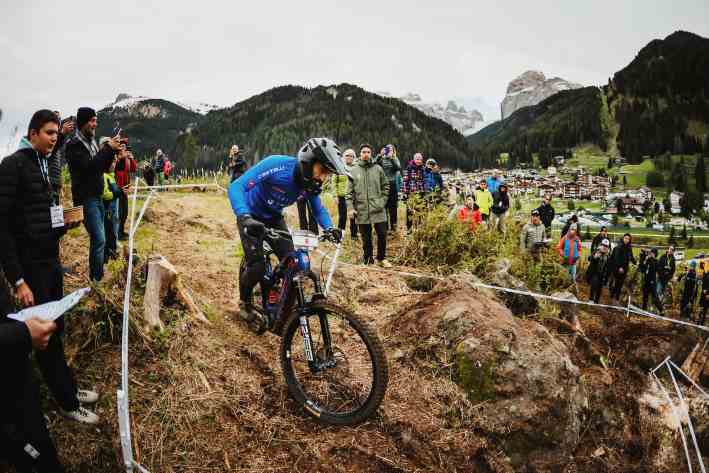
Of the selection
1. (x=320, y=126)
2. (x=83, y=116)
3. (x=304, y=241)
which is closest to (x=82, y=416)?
(x=304, y=241)

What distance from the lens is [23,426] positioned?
6.84 ft

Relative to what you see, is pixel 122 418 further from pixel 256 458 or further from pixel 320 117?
pixel 320 117

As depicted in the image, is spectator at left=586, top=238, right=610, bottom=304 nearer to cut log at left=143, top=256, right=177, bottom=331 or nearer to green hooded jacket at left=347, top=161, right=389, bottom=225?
green hooded jacket at left=347, top=161, right=389, bottom=225

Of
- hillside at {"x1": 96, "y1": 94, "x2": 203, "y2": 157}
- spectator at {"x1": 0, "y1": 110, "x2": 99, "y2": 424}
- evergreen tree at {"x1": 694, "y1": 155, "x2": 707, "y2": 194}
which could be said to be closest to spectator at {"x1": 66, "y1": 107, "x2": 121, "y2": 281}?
spectator at {"x1": 0, "y1": 110, "x2": 99, "y2": 424}

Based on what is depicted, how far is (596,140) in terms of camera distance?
14288 centimetres

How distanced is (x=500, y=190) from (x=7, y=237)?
34.8 ft

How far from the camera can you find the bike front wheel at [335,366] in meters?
3.00

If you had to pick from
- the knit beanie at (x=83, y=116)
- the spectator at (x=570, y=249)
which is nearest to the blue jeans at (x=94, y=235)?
the knit beanie at (x=83, y=116)

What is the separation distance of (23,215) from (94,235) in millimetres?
1929

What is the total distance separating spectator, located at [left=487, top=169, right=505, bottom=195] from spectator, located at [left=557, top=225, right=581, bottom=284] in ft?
7.32

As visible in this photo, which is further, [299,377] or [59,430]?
[299,377]

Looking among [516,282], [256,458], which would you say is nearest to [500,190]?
[516,282]

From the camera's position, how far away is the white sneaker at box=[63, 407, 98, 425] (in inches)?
109

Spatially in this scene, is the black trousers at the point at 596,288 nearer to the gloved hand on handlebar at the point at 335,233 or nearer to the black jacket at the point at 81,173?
the gloved hand on handlebar at the point at 335,233
